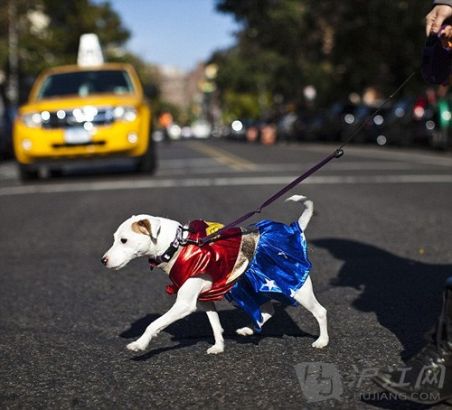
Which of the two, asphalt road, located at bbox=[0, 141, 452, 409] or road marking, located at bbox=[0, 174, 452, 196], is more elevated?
asphalt road, located at bbox=[0, 141, 452, 409]

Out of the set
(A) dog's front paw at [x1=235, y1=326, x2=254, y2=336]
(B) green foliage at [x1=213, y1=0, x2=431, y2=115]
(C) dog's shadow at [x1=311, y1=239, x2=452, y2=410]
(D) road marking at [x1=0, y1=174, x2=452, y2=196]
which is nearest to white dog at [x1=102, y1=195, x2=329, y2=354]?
(A) dog's front paw at [x1=235, y1=326, x2=254, y2=336]

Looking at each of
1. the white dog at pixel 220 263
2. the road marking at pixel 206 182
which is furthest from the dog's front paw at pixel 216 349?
the road marking at pixel 206 182

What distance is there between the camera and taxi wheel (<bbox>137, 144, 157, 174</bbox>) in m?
14.6

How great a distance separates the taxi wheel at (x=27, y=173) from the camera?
46.6 feet

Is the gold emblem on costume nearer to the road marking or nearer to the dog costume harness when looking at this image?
the dog costume harness

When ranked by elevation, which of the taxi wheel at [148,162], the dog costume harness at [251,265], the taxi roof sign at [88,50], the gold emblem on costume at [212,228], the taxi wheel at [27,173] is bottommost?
the taxi wheel at [27,173]

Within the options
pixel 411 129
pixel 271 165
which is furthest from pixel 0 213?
pixel 411 129

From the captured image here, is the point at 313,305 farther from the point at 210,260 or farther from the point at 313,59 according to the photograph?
the point at 313,59

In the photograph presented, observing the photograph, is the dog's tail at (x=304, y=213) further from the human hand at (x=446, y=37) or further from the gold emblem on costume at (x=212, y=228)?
the human hand at (x=446, y=37)

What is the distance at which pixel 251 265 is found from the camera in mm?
3676

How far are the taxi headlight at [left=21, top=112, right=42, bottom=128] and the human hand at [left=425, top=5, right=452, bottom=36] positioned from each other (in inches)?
422

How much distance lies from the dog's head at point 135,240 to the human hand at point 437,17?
55.1 inches

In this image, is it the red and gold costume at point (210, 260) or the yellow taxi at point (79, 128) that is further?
the yellow taxi at point (79, 128)
